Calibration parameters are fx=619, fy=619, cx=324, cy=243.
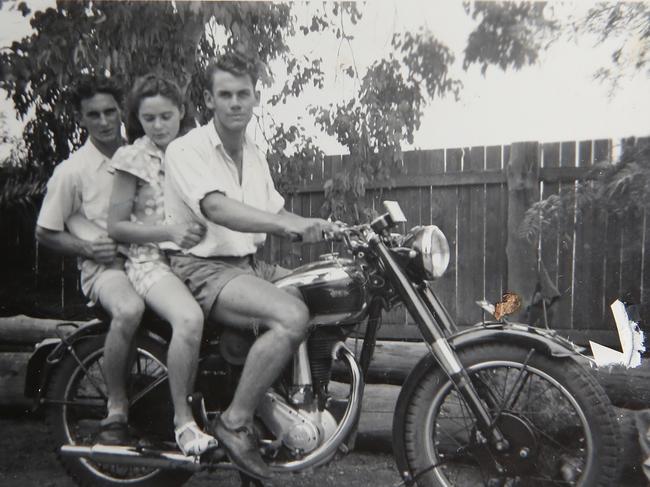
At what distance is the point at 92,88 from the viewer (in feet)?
9.75

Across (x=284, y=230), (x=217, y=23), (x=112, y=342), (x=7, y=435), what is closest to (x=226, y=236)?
(x=284, y=230)

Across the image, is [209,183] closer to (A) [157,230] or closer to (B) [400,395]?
(A) [157,230]

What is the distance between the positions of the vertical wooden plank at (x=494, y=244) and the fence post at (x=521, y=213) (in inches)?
1.5

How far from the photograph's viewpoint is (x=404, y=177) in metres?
3.09

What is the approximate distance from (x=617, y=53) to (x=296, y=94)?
4.82 feet

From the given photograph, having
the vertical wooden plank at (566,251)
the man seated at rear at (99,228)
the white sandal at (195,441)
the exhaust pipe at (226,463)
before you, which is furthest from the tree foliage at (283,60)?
the white sandal at (195,441)

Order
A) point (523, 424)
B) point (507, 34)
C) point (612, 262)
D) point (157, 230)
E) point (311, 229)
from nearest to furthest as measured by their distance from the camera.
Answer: point (523, 424)
point (311, 229)
point (157, 230)
point (507, 34)
point (612, 262)

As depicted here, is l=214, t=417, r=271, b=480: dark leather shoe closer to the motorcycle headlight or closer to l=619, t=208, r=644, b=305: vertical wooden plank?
the motorcycle headlight

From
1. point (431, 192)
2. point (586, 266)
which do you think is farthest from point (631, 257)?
point (431, 192)

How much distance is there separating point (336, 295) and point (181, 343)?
1.99ft

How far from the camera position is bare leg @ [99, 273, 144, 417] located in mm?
2441

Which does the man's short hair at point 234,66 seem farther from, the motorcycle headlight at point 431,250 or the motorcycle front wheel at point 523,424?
the motorcycle front wheel at point 523,424

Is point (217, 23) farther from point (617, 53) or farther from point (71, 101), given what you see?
point (617, 53)

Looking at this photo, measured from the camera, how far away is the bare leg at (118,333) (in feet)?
8.01
